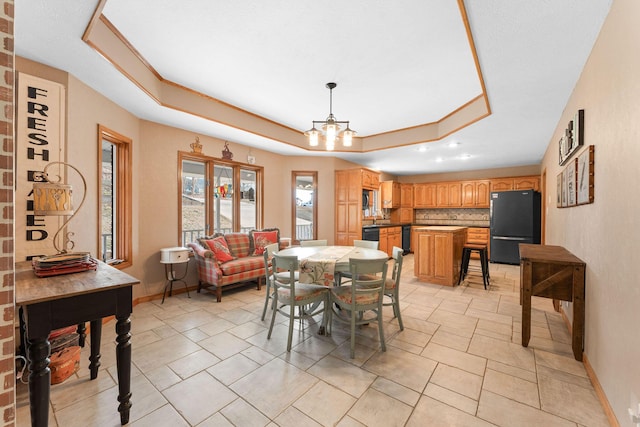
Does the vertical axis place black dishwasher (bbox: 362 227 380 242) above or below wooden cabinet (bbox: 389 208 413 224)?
below

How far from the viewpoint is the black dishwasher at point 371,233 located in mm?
5945

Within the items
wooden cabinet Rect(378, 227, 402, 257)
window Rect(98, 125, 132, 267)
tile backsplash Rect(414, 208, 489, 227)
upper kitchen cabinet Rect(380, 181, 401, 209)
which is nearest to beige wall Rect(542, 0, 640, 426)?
wooden cabinet Rect(378, 227, 402, 257)

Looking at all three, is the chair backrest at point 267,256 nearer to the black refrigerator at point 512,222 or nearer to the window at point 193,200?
the window at point 193,200

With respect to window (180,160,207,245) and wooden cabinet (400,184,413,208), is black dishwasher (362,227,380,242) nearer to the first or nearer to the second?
wooden cabinet (400,184,413,208)

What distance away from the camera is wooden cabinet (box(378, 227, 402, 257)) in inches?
255

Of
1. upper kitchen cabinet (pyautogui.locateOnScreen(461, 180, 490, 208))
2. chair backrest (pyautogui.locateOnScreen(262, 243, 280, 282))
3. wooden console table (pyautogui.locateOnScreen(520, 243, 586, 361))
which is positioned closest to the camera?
wooden console table (pyautogui.locateOnScreen(520, 243, 586, 361))

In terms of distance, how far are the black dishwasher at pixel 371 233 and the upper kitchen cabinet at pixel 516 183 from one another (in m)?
3.48

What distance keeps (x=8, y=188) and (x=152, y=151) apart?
3.31m

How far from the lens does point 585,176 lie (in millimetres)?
2084

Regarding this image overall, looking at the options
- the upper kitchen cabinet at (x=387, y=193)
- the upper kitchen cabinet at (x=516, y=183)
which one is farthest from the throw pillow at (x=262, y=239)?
the upper kitchen cabinet at (x=516, y=183)

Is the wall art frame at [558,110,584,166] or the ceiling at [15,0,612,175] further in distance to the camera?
the wall art frame at [558,110,584,166]

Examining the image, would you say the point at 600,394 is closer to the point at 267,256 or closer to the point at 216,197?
the point at 267,256

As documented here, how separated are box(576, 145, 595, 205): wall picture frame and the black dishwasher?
3.88 metres

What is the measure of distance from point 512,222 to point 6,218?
300 inches
